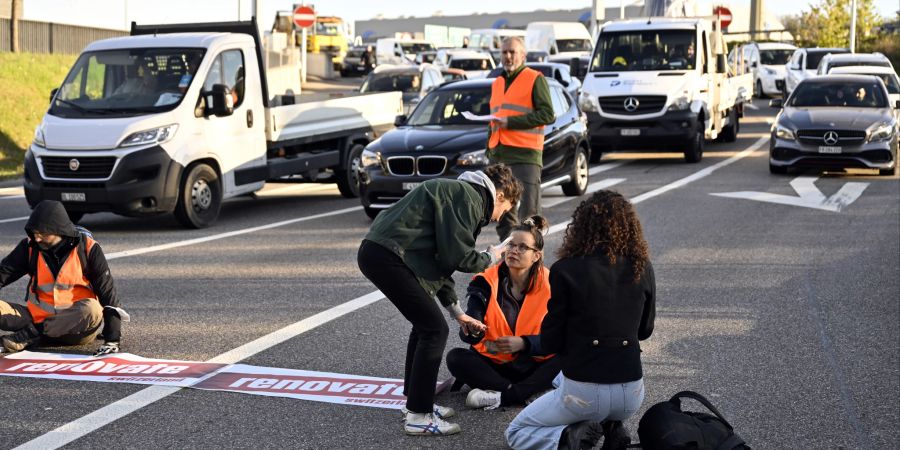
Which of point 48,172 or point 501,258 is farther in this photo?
point 48,172

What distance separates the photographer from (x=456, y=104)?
1588cm

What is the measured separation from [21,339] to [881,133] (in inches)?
577

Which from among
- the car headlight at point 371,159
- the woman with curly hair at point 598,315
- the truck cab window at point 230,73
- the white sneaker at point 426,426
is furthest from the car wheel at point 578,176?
the woman with curly hair at point 598,315

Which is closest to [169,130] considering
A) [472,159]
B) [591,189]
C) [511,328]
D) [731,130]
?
[472,159]

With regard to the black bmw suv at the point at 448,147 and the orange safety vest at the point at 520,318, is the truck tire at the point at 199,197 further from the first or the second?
the orange safety vest at the point at 520,318

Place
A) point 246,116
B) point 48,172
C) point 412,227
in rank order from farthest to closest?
point 246,116, point 48,172, point 412,227

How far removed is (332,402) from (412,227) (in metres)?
1.31

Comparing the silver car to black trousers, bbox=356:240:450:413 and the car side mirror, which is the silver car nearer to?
the car side mirror

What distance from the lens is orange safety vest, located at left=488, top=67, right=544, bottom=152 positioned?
10344mm

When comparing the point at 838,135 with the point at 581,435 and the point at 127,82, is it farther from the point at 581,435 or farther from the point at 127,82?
the point at 581,435

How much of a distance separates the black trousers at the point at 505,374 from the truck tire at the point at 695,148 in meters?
15.4

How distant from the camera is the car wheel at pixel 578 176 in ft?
54.6

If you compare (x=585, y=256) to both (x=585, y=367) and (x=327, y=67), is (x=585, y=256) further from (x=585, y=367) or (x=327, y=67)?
(x=327, y=67)

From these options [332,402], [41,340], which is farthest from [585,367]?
[41,340]
